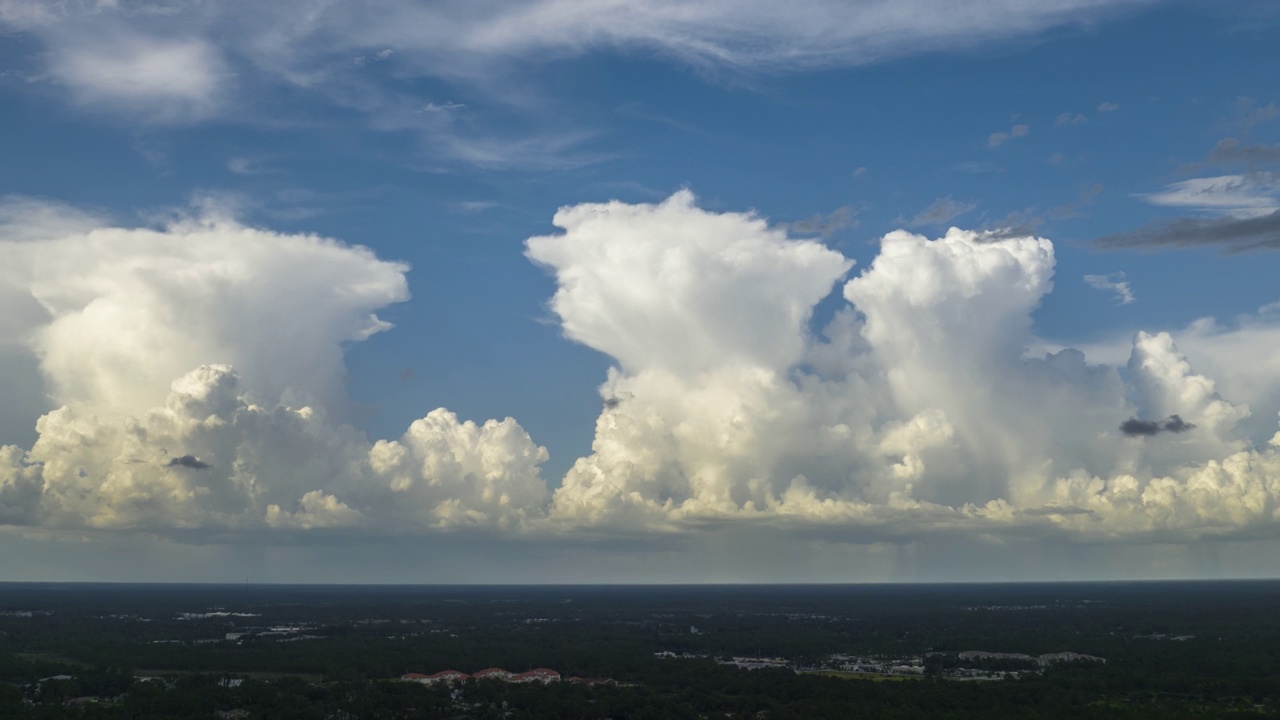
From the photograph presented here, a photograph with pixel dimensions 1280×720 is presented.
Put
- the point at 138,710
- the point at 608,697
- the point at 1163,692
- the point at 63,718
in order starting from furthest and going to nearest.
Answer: the point at 1163,692 < the point at 608,697 < the point at 138,710 < the point at 63,718

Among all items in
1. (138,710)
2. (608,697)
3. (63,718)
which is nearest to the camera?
(63,718)

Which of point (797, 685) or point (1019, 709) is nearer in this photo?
point (1019, 709)

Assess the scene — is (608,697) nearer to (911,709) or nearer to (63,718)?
(911,709)

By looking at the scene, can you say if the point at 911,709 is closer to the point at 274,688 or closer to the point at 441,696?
the point at 441,696

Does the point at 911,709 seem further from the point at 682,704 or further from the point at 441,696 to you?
the point at 441,696

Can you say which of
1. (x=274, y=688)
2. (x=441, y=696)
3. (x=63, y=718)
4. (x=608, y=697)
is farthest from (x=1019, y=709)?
(x=63, y=718)

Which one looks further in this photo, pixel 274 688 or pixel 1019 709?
pixel 274 688

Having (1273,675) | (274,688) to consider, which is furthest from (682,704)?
(1273,675)

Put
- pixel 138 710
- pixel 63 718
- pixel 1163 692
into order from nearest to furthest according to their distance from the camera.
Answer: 1. pixel 63 718
2. pixel 138 710
3. pixel 1163 692

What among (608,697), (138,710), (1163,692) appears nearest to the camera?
(138,710)
